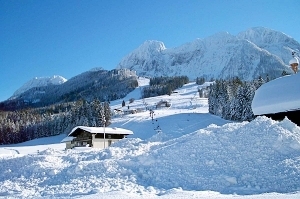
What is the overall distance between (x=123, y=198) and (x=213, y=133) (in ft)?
24.6

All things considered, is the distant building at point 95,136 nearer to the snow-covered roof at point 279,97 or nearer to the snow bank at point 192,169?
the snow-covered roof at point 279,97

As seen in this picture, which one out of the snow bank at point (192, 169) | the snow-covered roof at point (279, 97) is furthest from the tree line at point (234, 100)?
the snow bank at point (192, 169)

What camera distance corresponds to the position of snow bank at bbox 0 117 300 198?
12.3 meters

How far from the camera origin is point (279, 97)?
23359 millimetres

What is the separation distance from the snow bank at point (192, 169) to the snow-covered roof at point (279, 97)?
616 cm

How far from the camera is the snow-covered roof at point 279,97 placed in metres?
22.1

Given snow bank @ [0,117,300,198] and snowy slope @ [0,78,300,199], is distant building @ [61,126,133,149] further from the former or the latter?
snow bank @ [0,117,300,198]

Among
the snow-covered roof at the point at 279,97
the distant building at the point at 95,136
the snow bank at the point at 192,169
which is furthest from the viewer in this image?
the distant building at the point at 95,136

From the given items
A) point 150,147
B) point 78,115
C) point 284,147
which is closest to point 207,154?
point 284,147

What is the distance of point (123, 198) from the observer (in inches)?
431

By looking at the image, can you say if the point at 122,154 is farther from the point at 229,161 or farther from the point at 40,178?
the point at 229,161

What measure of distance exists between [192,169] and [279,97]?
12804mm

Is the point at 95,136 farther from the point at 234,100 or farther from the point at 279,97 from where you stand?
the point at 234,100

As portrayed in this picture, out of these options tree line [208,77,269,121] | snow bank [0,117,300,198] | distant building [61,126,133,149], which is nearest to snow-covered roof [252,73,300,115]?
snow bank [0,117,300,198]
